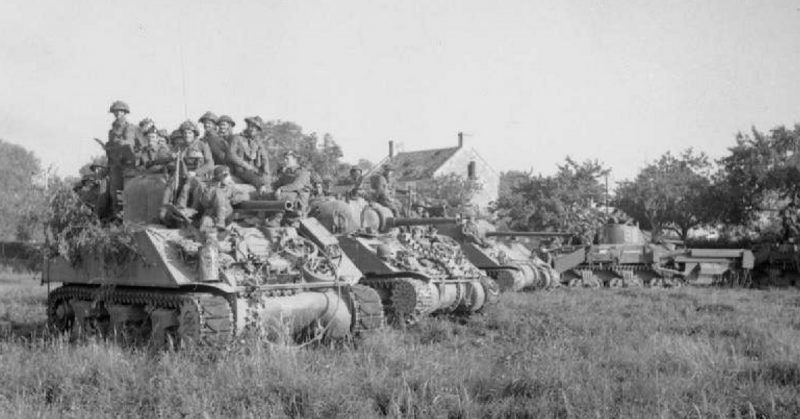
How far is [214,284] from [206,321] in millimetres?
626

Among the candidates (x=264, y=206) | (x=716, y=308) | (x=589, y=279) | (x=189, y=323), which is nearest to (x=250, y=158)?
(x=264, y=206)

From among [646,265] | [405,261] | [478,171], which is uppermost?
[478,171]

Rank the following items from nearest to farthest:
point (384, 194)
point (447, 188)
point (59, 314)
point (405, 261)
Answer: point (59, 314), point (405, 261), point (384, 194), point (447, 188)

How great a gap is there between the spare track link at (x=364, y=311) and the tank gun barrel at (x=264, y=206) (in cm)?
140

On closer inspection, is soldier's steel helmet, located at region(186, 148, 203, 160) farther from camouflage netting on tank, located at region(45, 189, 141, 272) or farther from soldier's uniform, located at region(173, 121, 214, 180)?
camouflage netting on tank, located at region(45, 189, 141, 272)

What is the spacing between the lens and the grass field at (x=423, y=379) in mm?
6734

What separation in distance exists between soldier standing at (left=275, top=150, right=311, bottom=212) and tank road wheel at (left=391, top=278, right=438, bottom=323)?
1.96 meters

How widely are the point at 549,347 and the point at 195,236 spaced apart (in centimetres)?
454

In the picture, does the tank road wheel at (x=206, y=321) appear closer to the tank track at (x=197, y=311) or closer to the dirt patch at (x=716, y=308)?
the tank track at (x=197, y=311)

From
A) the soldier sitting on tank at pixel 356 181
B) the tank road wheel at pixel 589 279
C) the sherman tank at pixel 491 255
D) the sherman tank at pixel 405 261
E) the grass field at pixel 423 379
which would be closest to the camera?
the grass field at pixel 423 379

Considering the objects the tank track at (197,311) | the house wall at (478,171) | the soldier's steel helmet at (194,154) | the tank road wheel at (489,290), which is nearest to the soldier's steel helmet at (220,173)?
the soldier's steel helmet at (194,154)

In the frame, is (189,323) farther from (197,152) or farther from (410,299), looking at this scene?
(410,299)

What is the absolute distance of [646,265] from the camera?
80.8ft

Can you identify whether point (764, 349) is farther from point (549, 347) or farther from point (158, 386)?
point (158, 386)
